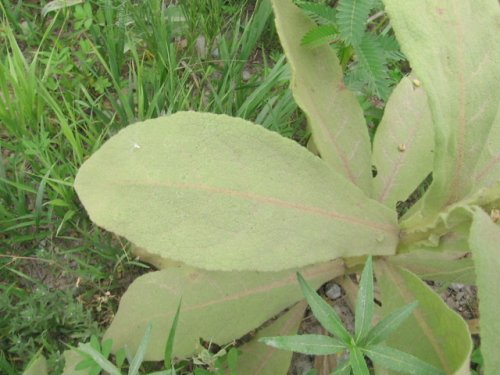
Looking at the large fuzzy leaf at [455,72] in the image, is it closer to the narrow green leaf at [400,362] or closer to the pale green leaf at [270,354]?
the narrow green leaf at [400,362]

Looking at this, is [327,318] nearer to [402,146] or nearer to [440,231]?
[440,231]

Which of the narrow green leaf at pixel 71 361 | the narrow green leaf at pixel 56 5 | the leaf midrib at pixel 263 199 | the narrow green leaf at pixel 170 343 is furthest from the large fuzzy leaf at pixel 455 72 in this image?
the narrow green leaf at pixel 56 5

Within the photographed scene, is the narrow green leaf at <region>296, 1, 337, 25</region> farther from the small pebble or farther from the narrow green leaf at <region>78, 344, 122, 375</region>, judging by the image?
the narrow green leaf at <region>78, 344, 122, 375</region>

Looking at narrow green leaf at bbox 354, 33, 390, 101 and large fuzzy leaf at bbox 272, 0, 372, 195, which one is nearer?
large fuzzy leaf at bbox 272, 0, 372, 195

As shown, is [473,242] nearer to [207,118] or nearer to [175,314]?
[207,118]

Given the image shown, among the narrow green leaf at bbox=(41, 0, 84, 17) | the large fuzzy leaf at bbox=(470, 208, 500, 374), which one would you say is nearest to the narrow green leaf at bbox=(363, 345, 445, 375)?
the large fuzzy leaf at bbox=(470, 208, 500, 374)

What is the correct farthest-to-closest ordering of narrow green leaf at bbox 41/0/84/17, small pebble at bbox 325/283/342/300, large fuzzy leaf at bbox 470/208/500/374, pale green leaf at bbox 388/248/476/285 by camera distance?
narrow green leaf at bbox 41/0/84/17
small pebble at bbox 325/283/342/300
pale green leaf at bbox 388/248/476/285
large fuzzy leaf at bbox 470/208/500/374
